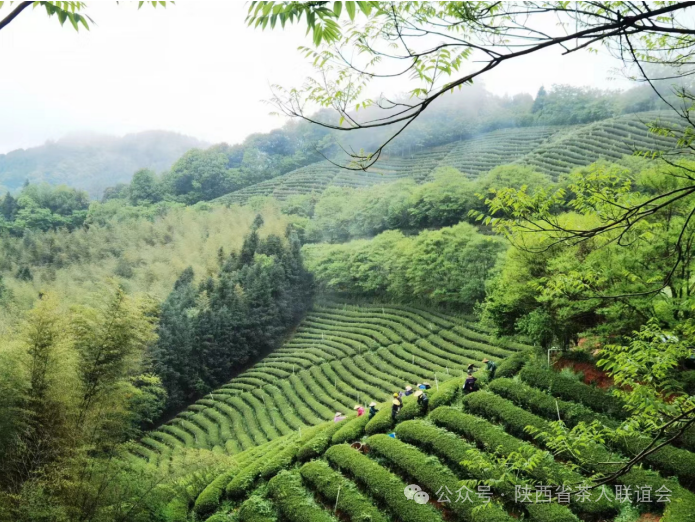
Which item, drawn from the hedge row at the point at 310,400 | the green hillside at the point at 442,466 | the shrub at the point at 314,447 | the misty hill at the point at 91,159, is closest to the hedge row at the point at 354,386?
the hedge row at the point at 310,400

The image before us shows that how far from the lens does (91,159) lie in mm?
89062

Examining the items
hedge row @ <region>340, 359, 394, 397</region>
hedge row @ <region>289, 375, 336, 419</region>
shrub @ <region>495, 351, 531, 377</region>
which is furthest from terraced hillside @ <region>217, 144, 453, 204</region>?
shrub @ <region>495, 351, 531, 377</region>

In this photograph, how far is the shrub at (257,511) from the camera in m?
10.1

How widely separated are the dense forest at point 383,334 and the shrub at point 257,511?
69mm

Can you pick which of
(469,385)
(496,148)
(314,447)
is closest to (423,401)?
(469,385)

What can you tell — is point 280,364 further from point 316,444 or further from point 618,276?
point 618,276

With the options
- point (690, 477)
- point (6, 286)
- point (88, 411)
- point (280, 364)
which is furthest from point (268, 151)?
point (690, 477)

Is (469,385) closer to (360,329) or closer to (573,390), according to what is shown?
(573,390)

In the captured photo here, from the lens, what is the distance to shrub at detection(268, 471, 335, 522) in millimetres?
9656

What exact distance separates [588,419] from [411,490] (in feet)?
13.4

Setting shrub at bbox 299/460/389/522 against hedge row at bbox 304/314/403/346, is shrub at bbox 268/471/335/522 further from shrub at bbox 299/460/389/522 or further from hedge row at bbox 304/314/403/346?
hedge row at bbox 304/314/403/346

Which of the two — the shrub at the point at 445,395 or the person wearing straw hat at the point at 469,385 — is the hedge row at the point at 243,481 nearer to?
the shrub at the point at 445,395

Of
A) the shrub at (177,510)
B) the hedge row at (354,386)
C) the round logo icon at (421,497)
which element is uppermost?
the round logo icon at (421,497)

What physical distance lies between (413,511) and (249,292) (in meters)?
24.4
